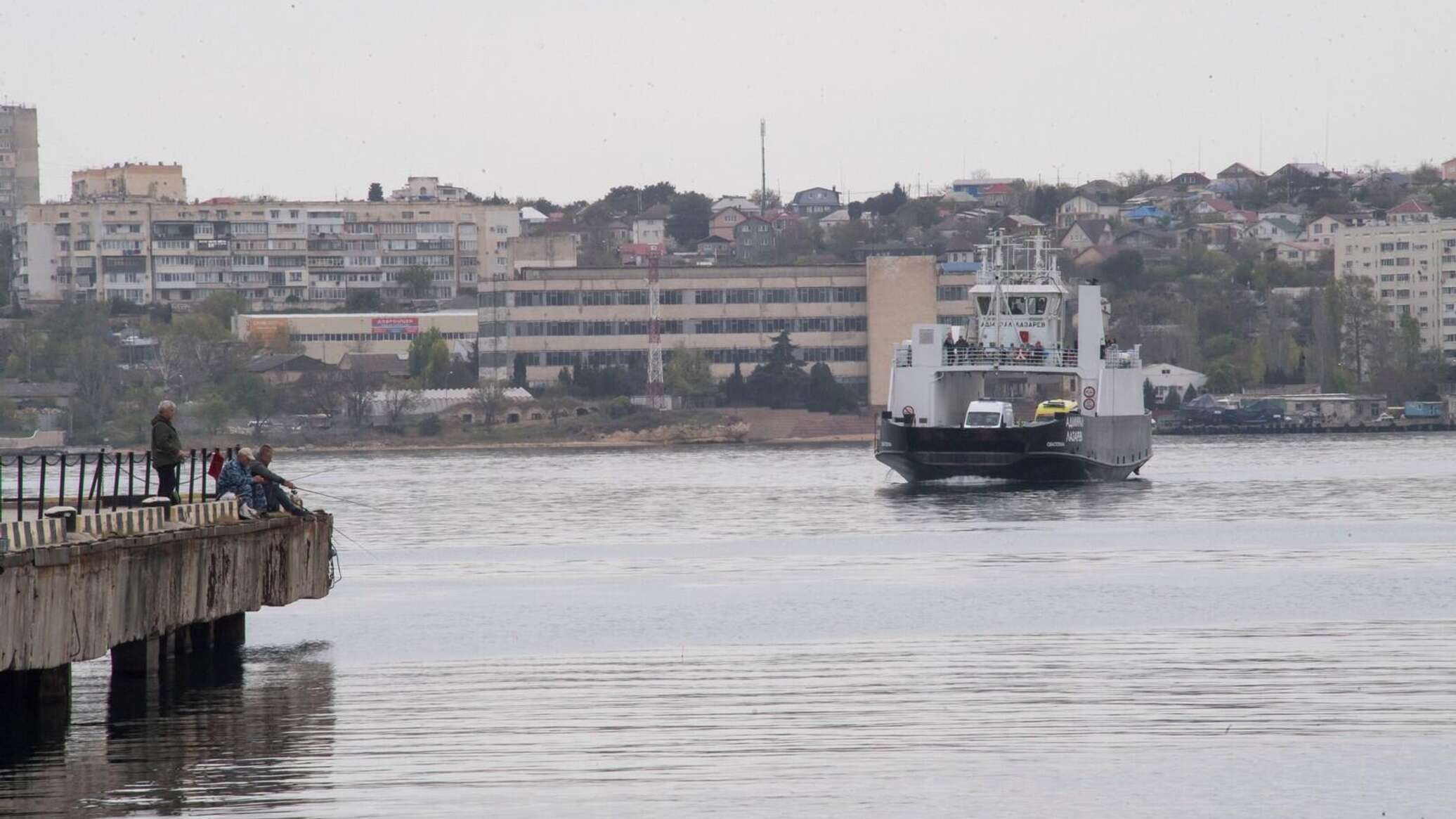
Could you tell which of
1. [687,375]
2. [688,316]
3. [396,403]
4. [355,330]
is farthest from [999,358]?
[355,330]

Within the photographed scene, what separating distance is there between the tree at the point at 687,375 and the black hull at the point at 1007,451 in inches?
2838

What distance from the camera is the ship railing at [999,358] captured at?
6912cm

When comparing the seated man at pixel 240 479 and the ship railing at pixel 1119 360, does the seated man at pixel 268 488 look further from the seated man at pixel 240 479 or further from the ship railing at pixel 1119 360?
the ship railing at pixel 1119 360

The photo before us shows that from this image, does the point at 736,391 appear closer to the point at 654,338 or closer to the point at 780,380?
the point at 780,380

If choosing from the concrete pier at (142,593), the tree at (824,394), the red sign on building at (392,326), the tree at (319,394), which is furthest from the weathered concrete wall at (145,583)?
the red sign on building at (392,326)

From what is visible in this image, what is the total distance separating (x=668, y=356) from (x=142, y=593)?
121m

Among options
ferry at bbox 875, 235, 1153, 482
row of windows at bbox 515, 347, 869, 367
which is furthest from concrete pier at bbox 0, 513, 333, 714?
row of windows at bbox 515, 347, 869, 367

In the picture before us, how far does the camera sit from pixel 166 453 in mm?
26172

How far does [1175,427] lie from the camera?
13925 cm

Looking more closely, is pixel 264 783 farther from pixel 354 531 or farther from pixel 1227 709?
pixel 354 531

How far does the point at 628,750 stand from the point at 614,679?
497cm

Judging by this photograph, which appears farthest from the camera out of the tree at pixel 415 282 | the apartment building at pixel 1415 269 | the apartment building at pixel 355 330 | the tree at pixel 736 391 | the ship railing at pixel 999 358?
the tree at pixel 415 282

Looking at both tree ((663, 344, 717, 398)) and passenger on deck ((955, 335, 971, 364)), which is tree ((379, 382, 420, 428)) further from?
passenger on deck ((955, 335, 971, 364))

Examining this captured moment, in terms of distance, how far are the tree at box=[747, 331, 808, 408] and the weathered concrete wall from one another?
363 feet
